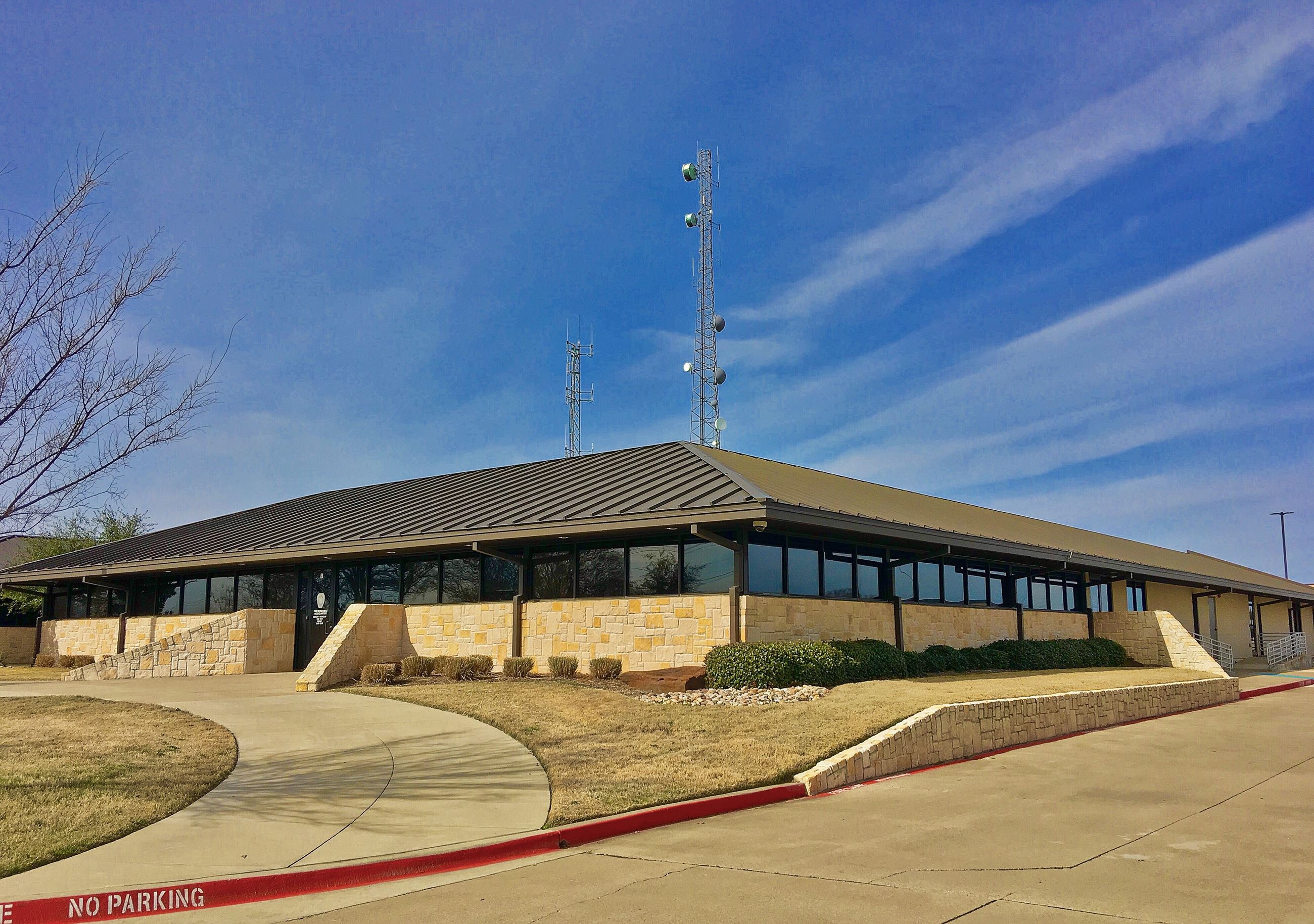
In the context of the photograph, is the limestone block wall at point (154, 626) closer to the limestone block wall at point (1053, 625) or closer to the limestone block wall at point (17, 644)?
the limestone block wall at point (17, 644)

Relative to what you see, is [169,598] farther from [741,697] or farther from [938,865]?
[938,865]

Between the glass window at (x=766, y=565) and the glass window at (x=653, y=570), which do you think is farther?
the glass window at (x=653, y=570)

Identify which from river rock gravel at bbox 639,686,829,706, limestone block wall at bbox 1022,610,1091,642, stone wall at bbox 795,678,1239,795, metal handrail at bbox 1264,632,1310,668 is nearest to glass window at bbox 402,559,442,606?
river rock gravel at bbox 639,686,829,706

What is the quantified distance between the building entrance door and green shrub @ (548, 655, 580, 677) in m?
9.07

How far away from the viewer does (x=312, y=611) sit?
86.7ft

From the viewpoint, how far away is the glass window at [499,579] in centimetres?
2242

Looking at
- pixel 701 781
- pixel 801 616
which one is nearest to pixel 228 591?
pixel 801 616

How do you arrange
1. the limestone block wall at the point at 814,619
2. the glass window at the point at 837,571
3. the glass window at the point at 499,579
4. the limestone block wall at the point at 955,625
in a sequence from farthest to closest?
the limestone block wall at the point at 955,625, the glass window at the point at 499,579, the glass window at the point at 837,571, the limestone block wall at the point at 814,619

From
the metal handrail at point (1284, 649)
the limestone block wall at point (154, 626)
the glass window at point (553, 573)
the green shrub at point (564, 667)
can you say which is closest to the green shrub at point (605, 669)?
the green shrub at point (564, 667)

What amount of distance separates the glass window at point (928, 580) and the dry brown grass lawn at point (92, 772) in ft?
52.6

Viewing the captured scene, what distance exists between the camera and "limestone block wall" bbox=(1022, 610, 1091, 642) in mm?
27641

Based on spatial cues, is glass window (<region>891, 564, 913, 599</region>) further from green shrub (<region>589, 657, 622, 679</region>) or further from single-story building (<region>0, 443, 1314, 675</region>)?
green shrub (<region>589, 657, 622, 679</region>)

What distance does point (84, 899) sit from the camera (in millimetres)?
6391

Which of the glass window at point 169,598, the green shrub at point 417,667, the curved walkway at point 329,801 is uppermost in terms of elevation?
the glass window at point 169,598
